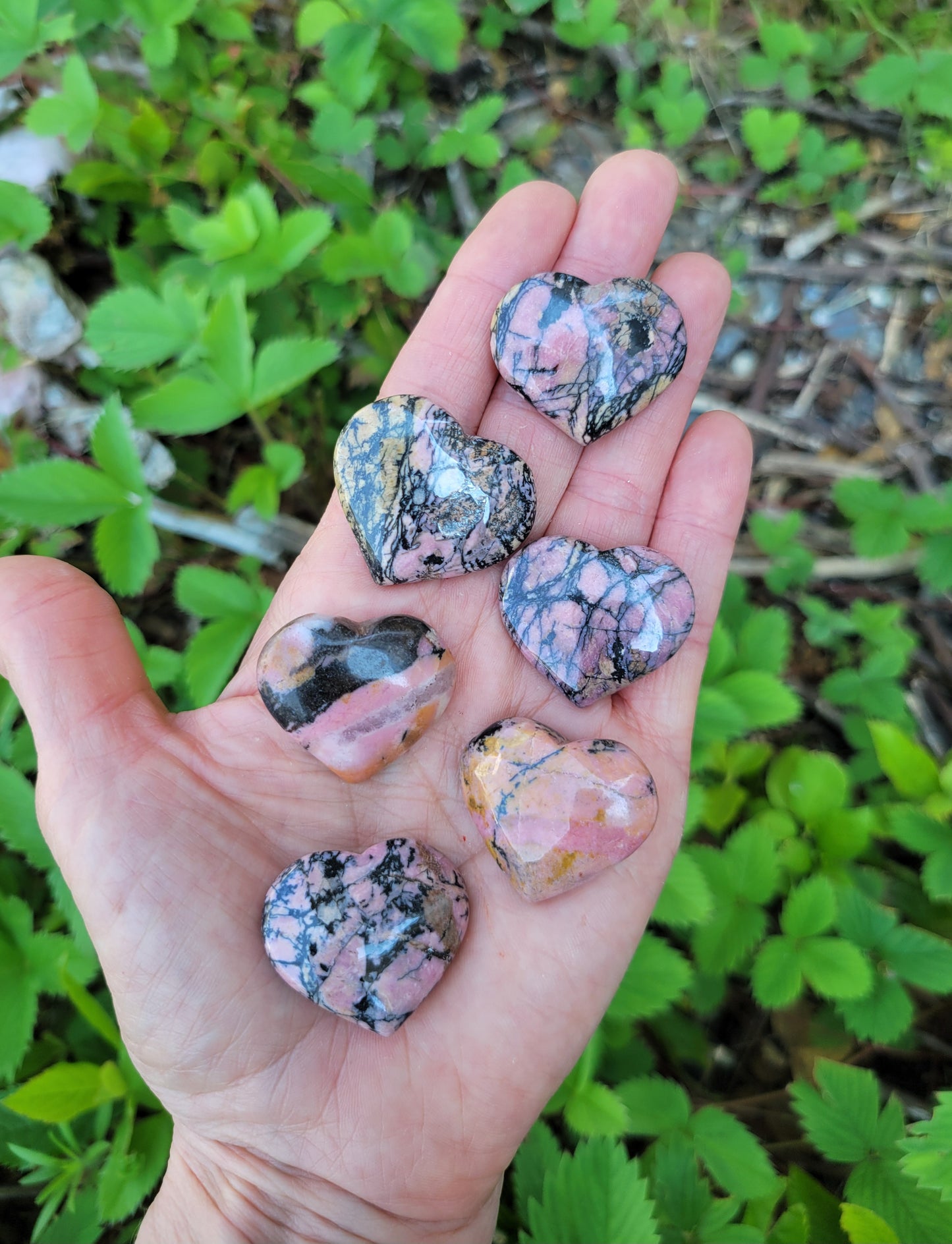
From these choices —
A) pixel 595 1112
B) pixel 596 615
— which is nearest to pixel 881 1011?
pixel 595 1112

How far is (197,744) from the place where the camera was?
1.75 m

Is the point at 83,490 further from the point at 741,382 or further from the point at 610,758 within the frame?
the point at 741,382

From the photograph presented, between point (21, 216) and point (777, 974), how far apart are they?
2625 millimetres

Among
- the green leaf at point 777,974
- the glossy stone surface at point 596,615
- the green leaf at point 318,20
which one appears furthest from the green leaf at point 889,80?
the green leaf at point 777,974

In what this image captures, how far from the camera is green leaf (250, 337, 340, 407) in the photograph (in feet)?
6.56

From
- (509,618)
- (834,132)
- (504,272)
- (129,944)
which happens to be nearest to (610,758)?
(509,618)

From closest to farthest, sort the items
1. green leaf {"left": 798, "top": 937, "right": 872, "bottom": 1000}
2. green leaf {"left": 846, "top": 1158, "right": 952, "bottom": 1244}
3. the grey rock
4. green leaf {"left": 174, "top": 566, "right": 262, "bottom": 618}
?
1. green leaf {"left": 846, "top": 1158, "right": 952, "bottom": 1244}
2. green leaf {"left": 798, "top": 937, "right": 872, "bottom": 1000}
3. green leaf {"left": 174, "top": 566, "right": 262, "bottom": 618}
4. the grey rock

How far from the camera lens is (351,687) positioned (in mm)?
1832

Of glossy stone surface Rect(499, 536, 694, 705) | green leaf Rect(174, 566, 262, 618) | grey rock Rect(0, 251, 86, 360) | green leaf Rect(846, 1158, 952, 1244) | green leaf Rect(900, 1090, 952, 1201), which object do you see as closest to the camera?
green leaf Rect(900, 1090, 952, 1201)

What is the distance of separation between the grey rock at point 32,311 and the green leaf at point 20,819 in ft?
4.37

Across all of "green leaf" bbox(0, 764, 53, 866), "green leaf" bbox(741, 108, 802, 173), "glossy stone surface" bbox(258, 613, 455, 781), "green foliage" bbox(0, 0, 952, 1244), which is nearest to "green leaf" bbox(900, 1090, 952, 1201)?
"green foliage" bbox(0, 0, 952, 1244)

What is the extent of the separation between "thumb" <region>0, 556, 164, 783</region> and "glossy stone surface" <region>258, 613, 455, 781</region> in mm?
292

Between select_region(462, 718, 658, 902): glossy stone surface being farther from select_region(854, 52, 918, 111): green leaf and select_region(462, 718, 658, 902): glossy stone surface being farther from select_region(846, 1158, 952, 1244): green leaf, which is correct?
select_region(854, 52, 918, 111): green leaf

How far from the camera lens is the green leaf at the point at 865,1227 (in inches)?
61.6
